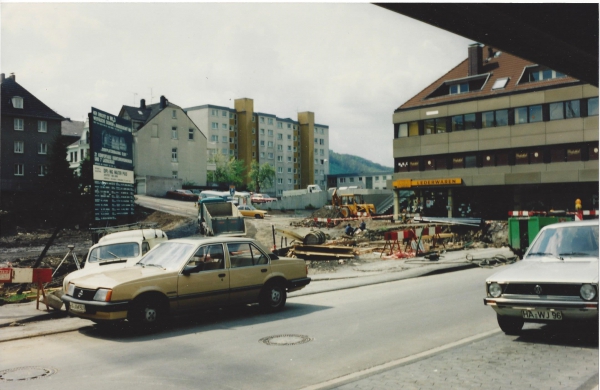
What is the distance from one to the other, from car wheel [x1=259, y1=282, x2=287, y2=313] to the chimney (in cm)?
4933

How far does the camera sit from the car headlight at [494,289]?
7.52 metres

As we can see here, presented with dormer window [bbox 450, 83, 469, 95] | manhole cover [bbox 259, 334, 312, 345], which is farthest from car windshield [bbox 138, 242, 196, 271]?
dormer window [bbox 450, 83, 469, 95]

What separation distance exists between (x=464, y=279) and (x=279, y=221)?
108 ft

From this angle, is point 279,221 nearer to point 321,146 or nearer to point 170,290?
point 170,290

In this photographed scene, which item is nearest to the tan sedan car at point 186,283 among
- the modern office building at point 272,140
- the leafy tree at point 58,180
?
the leafy tree at point 58,180

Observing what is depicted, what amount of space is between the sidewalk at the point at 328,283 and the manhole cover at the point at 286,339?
3777 millimetres

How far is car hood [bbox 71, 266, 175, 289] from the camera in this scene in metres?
8.66

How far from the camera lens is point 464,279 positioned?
1529 cm

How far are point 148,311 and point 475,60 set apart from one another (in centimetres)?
5235

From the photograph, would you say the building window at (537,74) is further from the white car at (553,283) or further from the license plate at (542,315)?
the license plate at (542,315)

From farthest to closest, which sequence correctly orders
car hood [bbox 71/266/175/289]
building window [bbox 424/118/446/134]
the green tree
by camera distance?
the green tree, building window [bbox 424/118/446/134], car hood [bbox 71/266/175/289]

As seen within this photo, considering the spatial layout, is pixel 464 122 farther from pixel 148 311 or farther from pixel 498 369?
pixel 498 369

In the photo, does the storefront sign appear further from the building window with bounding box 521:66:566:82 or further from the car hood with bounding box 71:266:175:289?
the car hood with bounding box 71:266:175:289

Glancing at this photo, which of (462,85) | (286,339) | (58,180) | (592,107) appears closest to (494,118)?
(462,85)
